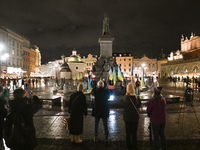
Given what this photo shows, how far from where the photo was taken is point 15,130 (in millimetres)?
3197

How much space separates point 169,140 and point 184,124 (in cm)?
225

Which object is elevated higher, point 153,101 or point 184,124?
point 153,101

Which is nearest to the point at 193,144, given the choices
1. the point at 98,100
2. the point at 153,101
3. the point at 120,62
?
the point at 153,101

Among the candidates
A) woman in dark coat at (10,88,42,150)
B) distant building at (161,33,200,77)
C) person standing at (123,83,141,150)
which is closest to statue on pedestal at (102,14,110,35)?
person standing at (123,83,141,150)

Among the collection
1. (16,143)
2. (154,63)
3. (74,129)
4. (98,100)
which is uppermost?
(154,63)

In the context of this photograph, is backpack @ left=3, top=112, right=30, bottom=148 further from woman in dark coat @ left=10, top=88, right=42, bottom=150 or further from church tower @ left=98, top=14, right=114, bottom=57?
church tower @ left=98, top=14, right=114, bottom=57

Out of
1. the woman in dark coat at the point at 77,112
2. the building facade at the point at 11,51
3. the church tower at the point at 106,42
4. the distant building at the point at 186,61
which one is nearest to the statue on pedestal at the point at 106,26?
the church tower at the point at 106,42

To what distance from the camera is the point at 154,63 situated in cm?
10744

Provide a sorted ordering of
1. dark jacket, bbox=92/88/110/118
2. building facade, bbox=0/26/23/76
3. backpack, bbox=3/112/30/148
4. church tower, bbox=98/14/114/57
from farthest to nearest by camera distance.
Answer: building facade, bbox=0/26/23/76 < church tower, bbox=98/14/114/57 < dark jacket, bbox=92/88/110/118 < backpack, bbox=3/112/30/148

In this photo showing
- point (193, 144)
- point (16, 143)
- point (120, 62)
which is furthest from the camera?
point (120, 62)

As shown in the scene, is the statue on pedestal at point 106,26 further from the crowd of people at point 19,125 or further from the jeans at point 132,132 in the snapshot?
the crowd of people at point 19,125

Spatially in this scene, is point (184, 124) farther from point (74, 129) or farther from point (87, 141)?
point (74, 129)

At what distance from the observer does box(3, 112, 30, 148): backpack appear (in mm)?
3203

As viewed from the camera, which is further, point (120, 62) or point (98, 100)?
point (120, 62)
